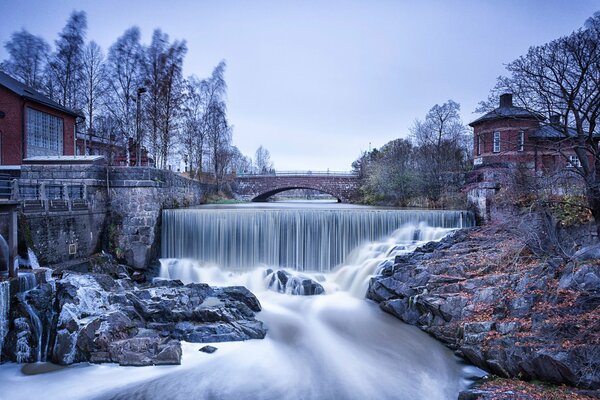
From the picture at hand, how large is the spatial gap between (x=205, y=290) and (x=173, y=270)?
3563mm

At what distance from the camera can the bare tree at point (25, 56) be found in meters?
29.8

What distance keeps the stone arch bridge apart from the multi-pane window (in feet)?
55.6

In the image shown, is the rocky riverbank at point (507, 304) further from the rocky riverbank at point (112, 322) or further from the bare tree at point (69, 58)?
the bare tree at point (69, 58)

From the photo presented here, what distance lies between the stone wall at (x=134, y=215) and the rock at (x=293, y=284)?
5.61 meters

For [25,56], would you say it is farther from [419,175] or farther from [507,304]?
[507,304]

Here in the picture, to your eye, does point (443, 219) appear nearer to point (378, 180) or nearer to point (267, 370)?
point (267, 370)

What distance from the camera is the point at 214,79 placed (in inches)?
1352

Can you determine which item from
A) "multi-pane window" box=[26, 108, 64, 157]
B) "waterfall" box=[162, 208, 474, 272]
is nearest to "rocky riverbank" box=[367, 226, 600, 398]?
"waterfall" box=[162, 208, 474, 272]

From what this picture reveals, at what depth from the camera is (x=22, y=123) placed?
2238 centimetres

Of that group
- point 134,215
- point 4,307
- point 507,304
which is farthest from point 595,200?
point 134,215

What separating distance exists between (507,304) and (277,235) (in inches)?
388

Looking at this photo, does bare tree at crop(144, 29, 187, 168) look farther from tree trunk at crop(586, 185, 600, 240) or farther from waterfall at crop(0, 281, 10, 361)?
tree trunk at crop(586, 185, 600, 240)

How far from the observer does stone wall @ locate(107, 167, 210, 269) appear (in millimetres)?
15211

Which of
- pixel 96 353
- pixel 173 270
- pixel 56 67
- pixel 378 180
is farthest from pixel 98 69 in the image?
pixel 96 353
